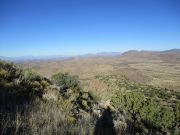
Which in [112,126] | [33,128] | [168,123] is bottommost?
[168,123]

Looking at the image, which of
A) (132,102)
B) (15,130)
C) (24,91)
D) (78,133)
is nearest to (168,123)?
(132,102)

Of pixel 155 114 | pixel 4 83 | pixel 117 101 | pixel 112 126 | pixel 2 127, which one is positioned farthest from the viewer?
pixel 117 101

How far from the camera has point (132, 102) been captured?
25531mm

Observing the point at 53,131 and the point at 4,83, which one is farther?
the point at 4,83

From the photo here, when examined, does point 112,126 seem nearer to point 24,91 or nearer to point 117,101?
point 24,91

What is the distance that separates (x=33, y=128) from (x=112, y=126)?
132 inches

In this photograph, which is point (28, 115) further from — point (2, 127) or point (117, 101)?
point (117, 101)

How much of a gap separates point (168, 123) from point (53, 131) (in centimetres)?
1742

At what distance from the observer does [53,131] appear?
172 inches

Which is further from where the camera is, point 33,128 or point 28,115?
point 28,115

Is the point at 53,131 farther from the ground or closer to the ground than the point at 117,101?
farther from the ground

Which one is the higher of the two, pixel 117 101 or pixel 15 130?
pixel 15 130

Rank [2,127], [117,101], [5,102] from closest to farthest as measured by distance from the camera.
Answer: [2,127], [5,102], [117,101]

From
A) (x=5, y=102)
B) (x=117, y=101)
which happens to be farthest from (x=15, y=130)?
(x=117, y=101)
